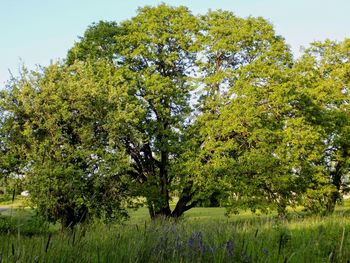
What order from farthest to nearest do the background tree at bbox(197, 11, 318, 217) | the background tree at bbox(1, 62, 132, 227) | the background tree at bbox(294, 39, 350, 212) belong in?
the background tree at bbox(294, 39, 350, 212) → the background tree at bbox(197, 11, 318, 217) → the background tree at bbox(1, 62, 132, 227)

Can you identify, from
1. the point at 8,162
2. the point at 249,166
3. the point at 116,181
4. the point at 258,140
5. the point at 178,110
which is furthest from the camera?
the point at 178,110

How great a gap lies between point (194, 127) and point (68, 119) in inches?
302

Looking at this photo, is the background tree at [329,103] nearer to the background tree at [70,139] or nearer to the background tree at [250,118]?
the background tree at [250,118]

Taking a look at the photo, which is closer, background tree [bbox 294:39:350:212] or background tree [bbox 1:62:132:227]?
background tree [bbox 1:62:132:227]

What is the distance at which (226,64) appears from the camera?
993 inches

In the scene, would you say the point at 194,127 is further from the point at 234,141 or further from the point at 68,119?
the point at 68,119

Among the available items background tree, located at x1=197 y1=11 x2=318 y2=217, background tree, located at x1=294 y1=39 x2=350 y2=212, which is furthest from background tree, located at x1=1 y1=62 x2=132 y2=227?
background tree, located at x1=294 y1=39 x2=350 y2=212

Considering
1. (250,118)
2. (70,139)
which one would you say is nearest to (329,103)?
(250,118)

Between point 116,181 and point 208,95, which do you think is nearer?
point 116,181

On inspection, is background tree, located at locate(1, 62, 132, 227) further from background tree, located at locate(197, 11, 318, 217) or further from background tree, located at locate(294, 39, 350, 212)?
background tree, located at locate(294, 39, 350, 212)

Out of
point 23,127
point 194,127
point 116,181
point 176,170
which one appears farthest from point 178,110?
point 23,127

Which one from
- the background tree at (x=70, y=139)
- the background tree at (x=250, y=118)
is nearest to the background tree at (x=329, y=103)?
the background tree at (x=250, y=118)

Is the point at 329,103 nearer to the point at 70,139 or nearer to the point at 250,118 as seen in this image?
the point at 250,118

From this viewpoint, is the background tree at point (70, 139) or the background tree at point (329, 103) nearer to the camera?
the background tree at point (70, 139)
